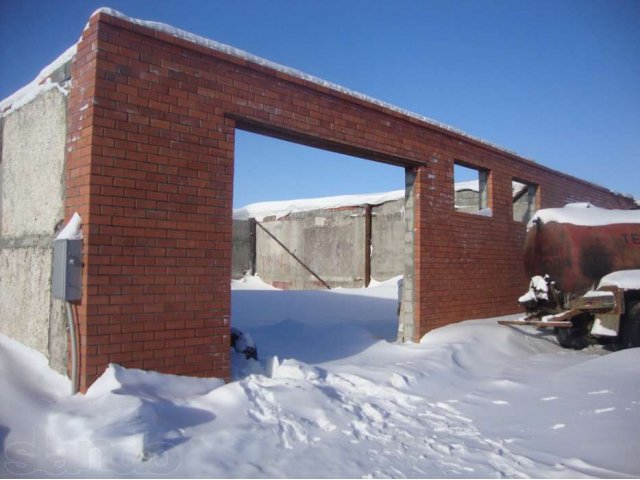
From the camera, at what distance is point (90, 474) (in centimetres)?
275

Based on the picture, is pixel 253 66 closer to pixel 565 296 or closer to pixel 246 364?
pixel 246 364

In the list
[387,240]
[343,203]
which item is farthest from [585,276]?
[343,203]

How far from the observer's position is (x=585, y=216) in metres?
7.48

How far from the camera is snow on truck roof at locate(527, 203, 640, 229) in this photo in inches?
291

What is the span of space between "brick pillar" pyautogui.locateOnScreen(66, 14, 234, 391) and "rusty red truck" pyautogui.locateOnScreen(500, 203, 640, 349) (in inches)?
192

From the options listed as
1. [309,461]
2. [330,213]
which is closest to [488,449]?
[309,461]

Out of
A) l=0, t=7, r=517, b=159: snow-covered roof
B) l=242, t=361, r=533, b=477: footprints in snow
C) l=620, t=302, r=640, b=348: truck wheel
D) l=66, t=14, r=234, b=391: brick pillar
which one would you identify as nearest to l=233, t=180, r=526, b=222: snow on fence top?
l=620, t=302, r=640, b=348: truck wheel

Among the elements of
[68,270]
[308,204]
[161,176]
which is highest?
[308,204]

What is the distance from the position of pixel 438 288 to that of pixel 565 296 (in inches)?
77.4

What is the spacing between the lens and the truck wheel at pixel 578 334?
7223mm

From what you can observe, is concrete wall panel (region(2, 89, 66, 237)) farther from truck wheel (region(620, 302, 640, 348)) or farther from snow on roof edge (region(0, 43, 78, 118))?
truck wheel (region(620, 302, 640, 348))

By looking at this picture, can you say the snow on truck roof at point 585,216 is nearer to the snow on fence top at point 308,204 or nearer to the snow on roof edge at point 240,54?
the snow on roof edge at point 240,54

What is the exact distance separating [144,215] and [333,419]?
2340 mm

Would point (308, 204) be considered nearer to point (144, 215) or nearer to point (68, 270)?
point (144, 215)
